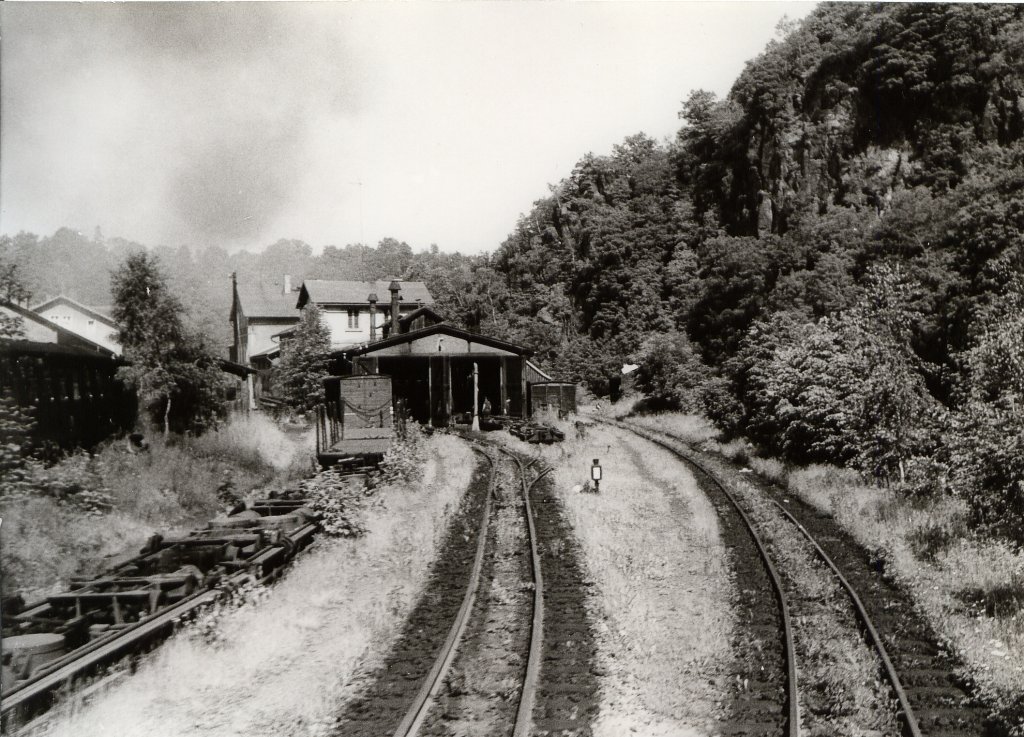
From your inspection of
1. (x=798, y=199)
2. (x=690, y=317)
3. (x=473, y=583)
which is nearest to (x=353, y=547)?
(x=473, y=583)

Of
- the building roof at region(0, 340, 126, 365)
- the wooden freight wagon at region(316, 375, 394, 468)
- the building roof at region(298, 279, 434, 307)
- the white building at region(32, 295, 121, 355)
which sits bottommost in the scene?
the wooden freight wagon at region(316, 375, 394, 468)

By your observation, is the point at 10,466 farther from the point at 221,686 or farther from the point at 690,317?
the point at 690,317

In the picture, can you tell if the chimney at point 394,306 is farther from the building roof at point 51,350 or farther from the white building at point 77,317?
the building roof at point 51,350

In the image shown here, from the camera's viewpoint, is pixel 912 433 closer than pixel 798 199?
Yes

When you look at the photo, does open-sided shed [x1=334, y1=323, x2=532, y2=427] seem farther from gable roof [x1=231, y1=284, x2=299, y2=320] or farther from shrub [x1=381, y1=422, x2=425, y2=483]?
gable roof [x1=231, y1=284, x2=299, y2=320]

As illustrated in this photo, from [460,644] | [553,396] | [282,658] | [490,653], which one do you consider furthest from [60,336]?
[553,396]

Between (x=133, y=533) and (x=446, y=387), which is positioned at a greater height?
(x=446, y=387)

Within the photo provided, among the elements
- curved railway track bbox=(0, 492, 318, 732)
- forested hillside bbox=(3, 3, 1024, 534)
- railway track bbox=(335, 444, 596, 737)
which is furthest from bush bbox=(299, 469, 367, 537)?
forested hillside bbox=(3, 3, 1024, 534)
